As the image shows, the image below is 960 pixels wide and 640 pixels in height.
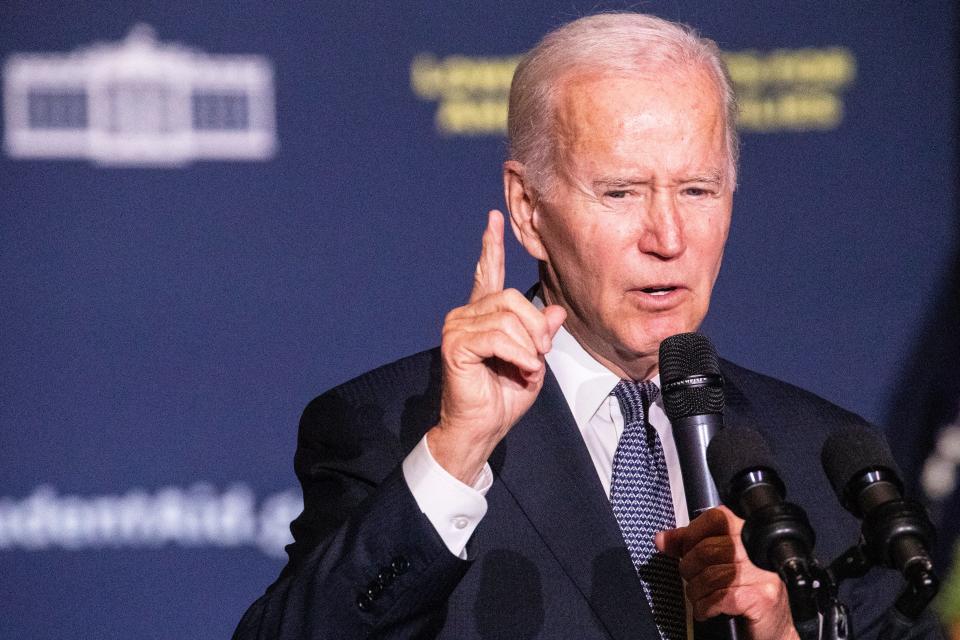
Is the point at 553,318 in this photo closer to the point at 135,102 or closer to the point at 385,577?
the point at 385,577

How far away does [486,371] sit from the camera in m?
1.54

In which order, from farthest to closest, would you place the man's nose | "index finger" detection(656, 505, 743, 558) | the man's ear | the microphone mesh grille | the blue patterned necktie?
the man's ear, the man's nose, the blue patterned necktie, "index finger" detection(656, 505, 743, 558), the microphone mesh grille

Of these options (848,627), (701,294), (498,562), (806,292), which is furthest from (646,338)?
(806,292)

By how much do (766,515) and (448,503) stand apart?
0.53m

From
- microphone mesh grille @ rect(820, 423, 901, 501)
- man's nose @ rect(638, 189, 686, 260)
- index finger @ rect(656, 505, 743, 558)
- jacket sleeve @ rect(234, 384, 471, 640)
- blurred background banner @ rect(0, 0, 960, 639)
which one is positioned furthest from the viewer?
blurred background banner @ rect(0, 0, 960, 639)

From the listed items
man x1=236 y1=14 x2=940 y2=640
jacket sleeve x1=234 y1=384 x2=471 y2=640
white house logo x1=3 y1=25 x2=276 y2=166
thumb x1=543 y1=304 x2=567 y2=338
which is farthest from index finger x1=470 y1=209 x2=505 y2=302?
white house logo x1=3 y1=25 x2=276 y2=166

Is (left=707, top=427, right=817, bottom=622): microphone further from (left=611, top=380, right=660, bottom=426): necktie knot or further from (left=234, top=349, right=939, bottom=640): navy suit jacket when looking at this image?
(left=611, top=380, right=660, bottom=426): necktie knot

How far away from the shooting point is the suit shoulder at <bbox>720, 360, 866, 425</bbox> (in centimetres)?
211

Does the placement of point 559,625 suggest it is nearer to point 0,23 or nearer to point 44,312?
point 44,312

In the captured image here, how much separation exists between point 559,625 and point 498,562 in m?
0.13

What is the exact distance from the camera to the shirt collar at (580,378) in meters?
1.94

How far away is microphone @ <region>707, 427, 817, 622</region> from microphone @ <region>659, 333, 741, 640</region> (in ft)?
0.65

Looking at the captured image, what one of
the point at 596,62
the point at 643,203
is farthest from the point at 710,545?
the point at 596,62

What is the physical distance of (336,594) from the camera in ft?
5.08
